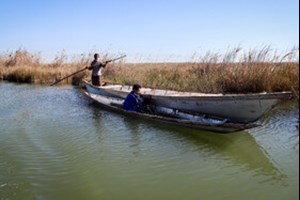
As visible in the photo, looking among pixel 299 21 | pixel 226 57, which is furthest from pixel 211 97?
pixel 299 21

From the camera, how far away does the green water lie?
15.7 ft

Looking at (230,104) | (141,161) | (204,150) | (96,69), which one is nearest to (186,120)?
(230,104)

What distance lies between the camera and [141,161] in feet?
19.8

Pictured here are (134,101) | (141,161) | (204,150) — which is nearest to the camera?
(141,161)

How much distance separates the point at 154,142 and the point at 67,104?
248 inches

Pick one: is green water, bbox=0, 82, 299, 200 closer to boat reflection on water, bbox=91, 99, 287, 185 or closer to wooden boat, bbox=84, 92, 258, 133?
boat reflection on water, bbox=91, 99, 287, 185

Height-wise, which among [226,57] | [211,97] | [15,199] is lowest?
[15,199]

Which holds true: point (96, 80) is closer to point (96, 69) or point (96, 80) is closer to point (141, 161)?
point (96, 69)

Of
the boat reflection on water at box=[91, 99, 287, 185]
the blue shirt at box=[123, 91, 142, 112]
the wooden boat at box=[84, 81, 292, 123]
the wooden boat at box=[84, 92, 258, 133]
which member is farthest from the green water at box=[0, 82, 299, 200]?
the wooden boat at box=[84, 81, 292, 123]

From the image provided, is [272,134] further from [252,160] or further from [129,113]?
[129,113]

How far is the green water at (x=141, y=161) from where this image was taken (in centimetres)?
478

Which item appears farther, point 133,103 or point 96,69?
point 96,69

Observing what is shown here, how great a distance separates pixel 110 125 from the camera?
9133 mm

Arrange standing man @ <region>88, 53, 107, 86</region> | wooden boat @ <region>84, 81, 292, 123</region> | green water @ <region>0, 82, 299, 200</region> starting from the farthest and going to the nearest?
1. standing man @ <region>88, 53, 107, 86</region>
2. wooden boat @ <region>84, 81, 292, 123</region>
3. green water @ <region>0, 82, 299, 200</region>
